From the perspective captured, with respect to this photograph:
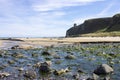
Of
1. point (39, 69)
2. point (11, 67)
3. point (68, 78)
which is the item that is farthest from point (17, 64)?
point (68, 78)

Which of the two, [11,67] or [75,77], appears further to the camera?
[11,67]

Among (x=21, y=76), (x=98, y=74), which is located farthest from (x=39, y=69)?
(x=98, y=74)

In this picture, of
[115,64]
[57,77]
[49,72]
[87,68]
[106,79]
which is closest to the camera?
[106,79]

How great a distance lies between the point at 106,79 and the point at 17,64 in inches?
616

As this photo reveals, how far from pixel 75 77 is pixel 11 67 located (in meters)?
10.7

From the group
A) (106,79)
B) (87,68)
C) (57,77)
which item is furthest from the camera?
(87,68)

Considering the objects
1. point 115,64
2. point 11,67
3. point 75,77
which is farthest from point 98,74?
point 11,67

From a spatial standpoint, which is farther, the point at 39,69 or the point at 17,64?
the point at 17,64

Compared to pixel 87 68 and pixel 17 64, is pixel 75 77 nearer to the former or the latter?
pixel 87 68

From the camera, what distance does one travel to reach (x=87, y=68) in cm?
3659

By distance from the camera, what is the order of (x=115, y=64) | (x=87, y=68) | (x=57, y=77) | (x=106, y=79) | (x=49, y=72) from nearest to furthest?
(x=106, y=79) → (x=57, y=77) → (x=49, y=72) → (x=87, y=68) → (x=115, y=64)

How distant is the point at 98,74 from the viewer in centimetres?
3200

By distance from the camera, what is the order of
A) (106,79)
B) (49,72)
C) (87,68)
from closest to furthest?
(106,79) → (49,72) → (87,68)

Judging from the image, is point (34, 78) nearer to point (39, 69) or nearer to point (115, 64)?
point (39, 69)
